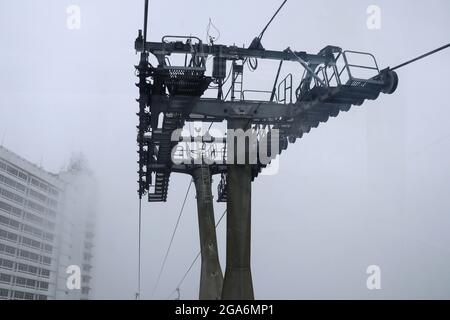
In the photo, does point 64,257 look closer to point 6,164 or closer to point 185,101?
point 6,164

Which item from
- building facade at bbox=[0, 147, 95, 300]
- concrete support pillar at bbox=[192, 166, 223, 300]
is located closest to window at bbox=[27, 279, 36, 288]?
building facade at bbox=[0, 147, 95, 300]

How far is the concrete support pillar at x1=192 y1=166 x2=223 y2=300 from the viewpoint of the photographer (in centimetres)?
2170

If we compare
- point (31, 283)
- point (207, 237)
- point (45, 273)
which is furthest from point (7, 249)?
point (207, 237)

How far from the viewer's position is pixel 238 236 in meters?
14.4

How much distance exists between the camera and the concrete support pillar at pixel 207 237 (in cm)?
2170

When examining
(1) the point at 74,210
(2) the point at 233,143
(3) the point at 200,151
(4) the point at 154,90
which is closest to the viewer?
(4) the point at 154,90

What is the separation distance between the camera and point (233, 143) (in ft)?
49.1

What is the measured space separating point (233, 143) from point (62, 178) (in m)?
65.3

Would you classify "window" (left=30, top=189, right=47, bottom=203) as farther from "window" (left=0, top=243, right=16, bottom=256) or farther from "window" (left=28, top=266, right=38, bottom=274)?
"window" (left=28, top=266, right=38, bottom=274)

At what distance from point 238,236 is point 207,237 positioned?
818 cm

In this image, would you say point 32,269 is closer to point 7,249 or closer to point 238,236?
point 7,249

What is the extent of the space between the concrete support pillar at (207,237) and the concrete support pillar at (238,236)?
7.42 meters

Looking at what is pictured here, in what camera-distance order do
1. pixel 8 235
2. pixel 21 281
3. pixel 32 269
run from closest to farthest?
pixel 8 235 → pixel 21 281 → pixel 32 269
